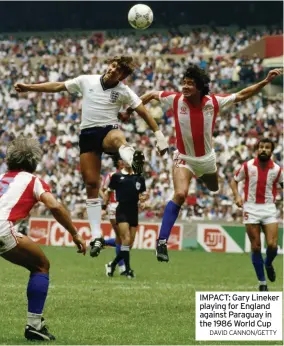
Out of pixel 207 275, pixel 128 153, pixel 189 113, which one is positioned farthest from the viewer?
pixel 207 275

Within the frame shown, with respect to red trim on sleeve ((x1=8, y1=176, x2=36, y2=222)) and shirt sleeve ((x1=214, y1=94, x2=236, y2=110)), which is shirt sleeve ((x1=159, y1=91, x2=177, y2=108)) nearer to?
shirt sleeve ((x1=214, y1=94, x2=236, y2=110))

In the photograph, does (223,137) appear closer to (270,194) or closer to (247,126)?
(247,126)

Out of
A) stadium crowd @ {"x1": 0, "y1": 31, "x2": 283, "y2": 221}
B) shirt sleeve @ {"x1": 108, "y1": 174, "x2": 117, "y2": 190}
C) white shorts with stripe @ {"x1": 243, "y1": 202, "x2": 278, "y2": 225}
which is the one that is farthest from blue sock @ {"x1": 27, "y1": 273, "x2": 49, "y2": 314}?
stadium crowd @ {"x1": 0, "y1": 31, "x2": 283, "y2": 221}

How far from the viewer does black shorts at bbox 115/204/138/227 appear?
18062 millimetres

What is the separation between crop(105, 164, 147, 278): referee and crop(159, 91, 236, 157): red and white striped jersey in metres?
5.21

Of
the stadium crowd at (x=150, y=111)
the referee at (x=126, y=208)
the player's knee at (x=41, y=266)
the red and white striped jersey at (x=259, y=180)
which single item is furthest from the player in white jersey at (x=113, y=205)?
the player's knee at (x=41, y=266)

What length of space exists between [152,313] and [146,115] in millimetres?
2616

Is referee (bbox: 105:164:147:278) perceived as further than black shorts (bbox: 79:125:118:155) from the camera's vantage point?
Yes

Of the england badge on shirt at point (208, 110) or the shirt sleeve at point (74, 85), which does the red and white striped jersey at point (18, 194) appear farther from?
the england badge on shirt at point (208, 110)

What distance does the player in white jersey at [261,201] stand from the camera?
50.5 ft

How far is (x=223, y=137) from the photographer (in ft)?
107

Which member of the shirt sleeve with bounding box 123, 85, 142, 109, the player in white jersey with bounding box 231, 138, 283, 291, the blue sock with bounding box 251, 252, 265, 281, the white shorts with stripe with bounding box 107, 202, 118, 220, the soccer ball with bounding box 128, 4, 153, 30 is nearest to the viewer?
the shirt sleeve with bounding box 123, 85, 142, 109

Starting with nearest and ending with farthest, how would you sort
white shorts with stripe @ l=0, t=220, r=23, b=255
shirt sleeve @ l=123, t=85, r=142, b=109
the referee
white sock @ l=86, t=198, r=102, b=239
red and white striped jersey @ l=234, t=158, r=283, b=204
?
white shorts with stripe @ l=0, t=220, r=23, b=255
shirt sleeve @ l=123, t=85, r=142, b=109
white sock @ l=86, t=198, r=102, b=239
red and white striped jersey @ l=234, t=158, r=283, b=204
the referee

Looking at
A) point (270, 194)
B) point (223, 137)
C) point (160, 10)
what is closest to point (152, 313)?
point (270, 194)
